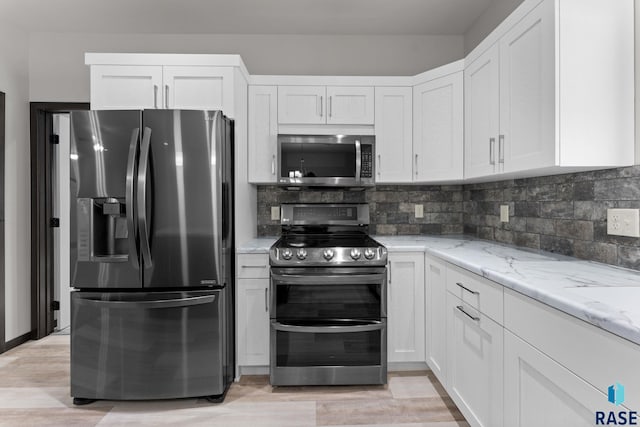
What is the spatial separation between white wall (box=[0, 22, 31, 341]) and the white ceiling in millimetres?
254

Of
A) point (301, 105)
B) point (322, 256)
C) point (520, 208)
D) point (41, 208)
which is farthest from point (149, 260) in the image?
point (520, 208)

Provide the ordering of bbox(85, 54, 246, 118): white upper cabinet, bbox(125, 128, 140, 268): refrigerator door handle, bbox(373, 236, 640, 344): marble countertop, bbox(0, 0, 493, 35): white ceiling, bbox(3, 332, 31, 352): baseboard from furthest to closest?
bbox(3, 332, 31, 352): baseboard < bbox(0, 0, 493, 35): white ceiling < bbox(85, 54, 246, 118): white upper cabinet < bbox(125, 128, 140, 268): refrigerator door handle < bbox(373, 236, 640, 344): marble countertop

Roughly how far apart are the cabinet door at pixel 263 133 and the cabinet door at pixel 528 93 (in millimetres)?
1584

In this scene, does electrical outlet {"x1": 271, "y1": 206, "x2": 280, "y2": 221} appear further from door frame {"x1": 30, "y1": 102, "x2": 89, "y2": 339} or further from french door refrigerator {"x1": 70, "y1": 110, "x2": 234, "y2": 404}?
door frame {"x1": 30, "y1": 102, "x2": 89, "y2": 339}

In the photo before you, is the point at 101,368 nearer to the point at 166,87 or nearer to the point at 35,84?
the point at 166,87

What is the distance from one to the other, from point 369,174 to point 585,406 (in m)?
2.08

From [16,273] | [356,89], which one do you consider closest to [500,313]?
[356,89]

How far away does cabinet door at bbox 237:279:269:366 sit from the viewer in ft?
8.48

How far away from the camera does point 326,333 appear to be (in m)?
2.43

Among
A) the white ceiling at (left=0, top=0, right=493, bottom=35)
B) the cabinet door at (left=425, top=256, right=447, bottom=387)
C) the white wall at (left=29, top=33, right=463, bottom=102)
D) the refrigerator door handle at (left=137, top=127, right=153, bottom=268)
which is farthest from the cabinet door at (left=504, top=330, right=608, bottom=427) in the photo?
the white wall at (left=29, top=33, right=463, bottom=102)

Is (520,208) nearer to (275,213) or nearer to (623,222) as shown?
(623,222)

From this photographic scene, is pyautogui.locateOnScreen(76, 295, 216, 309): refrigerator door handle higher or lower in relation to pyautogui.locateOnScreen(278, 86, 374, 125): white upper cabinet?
lower

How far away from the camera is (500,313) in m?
1.51

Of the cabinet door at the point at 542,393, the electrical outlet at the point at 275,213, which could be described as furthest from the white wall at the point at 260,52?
the cabinet door at the point at 542,393
